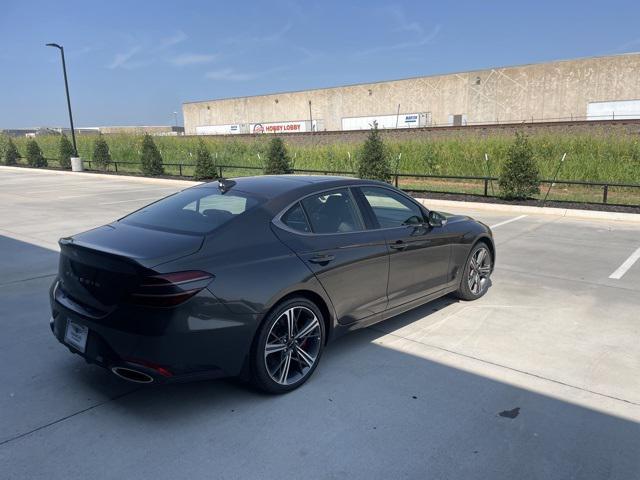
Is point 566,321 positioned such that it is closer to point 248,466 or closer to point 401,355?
point 401,355

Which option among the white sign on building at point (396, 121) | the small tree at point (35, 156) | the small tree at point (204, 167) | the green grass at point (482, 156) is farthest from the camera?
the white sign on building at point (396, 121)

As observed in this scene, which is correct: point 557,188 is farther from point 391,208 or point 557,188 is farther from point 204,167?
point 391,208

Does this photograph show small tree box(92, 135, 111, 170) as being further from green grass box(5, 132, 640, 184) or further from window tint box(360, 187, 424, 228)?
window tint box(360, 187, 424, 228)

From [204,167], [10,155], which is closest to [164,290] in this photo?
[204,167]

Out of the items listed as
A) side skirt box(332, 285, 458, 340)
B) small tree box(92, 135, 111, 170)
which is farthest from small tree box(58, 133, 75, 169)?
side skirt box(332, 285, 458, 340)

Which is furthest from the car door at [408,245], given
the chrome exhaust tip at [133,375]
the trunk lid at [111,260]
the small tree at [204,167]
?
the small tree at [204,167]

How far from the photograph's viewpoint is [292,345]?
3.71m

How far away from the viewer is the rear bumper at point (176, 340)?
3072 mm

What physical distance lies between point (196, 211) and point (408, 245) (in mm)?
1879

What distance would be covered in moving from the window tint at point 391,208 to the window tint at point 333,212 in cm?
27

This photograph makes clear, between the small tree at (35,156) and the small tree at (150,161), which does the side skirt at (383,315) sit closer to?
the small tree at (150,161)

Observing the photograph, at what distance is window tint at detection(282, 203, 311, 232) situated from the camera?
12.7 feet

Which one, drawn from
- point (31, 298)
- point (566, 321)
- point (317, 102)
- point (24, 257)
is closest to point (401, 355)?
point (566, 321)

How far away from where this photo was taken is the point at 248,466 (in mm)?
2887
